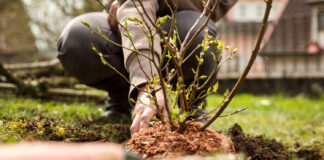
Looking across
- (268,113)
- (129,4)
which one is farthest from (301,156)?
(268,113)

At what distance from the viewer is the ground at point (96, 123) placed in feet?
5.85

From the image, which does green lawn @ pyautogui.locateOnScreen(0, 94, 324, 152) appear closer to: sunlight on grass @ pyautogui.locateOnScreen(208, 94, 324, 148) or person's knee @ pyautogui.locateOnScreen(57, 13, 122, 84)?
sunlight on grass @ pyautogui.locateOnScreen(208, 94, 324, 148)

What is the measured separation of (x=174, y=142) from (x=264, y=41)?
345 inches

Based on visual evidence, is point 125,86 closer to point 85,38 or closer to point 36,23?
point 85,38

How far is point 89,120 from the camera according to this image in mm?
2656

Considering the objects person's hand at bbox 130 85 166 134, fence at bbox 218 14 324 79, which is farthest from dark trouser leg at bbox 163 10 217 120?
fence at bbox 218 14 324 79

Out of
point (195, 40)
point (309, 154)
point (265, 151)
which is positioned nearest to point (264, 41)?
point (195, 40)

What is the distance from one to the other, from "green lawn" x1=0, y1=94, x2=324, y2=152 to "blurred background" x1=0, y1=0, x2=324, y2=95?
22.2 inches

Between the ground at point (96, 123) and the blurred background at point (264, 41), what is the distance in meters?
0.54

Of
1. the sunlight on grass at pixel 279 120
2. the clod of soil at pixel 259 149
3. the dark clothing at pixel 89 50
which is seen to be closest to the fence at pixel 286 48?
the sunlight on grass at pixel 279 120

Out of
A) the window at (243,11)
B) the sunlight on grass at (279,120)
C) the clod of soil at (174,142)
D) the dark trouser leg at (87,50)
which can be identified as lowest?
the sunlight on grass at (279,120)

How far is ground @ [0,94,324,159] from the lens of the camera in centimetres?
178

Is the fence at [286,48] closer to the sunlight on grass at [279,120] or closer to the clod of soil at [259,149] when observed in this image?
the sunlight on grass at [279,120]

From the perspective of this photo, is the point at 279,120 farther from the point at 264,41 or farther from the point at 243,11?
the point at 243,11
